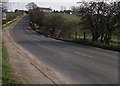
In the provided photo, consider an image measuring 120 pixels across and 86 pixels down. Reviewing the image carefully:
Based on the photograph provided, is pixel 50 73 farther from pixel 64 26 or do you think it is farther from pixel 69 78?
pixel 64 26

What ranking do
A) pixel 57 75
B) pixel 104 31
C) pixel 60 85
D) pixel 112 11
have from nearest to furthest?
pixel 60 85
pixel 57 75
pixel 112 11
pixel 104 31

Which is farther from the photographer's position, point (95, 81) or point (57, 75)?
point (57, 75)

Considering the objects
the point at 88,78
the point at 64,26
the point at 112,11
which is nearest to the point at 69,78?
the point at 88,78

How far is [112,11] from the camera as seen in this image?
23594mm

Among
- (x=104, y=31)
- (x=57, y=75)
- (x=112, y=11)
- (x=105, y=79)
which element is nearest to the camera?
(x=105, y=79)

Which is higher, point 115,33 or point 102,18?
point 102,18

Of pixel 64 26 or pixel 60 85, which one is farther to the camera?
pixel 64 26

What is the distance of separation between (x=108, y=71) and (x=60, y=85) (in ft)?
10.3

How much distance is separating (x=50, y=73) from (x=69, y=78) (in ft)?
4.04

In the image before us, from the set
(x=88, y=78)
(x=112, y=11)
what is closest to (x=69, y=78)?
(x=88, y=78)

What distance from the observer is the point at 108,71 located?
10.3 m

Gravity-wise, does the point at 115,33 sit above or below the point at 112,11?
below

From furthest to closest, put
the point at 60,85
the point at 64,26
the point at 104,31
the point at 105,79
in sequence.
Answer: the point at 64,26 < the point at 104,31 < the point at 105,79 < the point at 60,85

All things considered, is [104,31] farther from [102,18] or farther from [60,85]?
[60,85]
